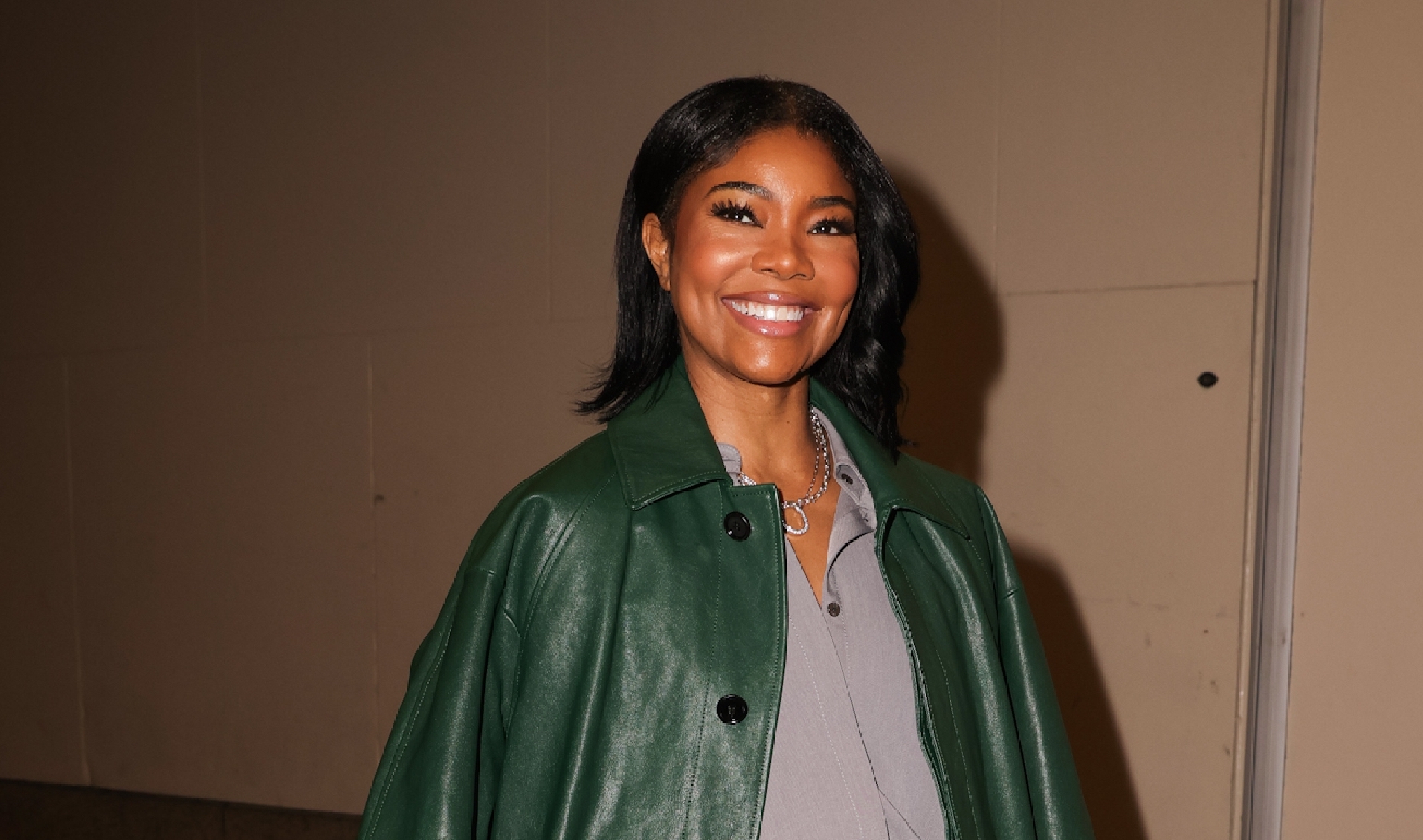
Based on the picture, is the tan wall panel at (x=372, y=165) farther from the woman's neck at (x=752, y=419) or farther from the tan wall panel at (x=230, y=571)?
the woman's neck at (x=752, y=419)

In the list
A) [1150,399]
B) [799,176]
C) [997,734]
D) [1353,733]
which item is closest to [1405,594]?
[1353,733]

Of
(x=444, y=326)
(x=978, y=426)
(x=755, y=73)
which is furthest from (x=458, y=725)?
(x=444, y=326)

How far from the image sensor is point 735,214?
141cm

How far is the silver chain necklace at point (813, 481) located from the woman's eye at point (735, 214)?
305 mm

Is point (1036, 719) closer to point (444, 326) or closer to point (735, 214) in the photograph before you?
point (735, 214)

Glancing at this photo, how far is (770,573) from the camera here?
1330mm

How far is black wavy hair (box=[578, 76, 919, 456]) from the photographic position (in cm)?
144

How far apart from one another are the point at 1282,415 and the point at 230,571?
10.0 feet

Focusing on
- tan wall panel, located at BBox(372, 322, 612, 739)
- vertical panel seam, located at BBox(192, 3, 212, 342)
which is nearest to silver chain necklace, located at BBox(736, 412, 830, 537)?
tan wall panel, located at BBox(372, 322, 612, 739)

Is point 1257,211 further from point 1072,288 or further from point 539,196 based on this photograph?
point 539,196

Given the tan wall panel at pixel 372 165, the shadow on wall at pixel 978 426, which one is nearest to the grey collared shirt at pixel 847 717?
the shadow on wall at pixel 978 426

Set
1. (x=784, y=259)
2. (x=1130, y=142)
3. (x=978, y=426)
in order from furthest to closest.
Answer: (x=978, y=426) < (x=1130, y=142) < (x=784, y=259)

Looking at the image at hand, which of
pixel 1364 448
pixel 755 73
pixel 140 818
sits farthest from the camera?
pixel 140 818

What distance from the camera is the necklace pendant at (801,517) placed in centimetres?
146
